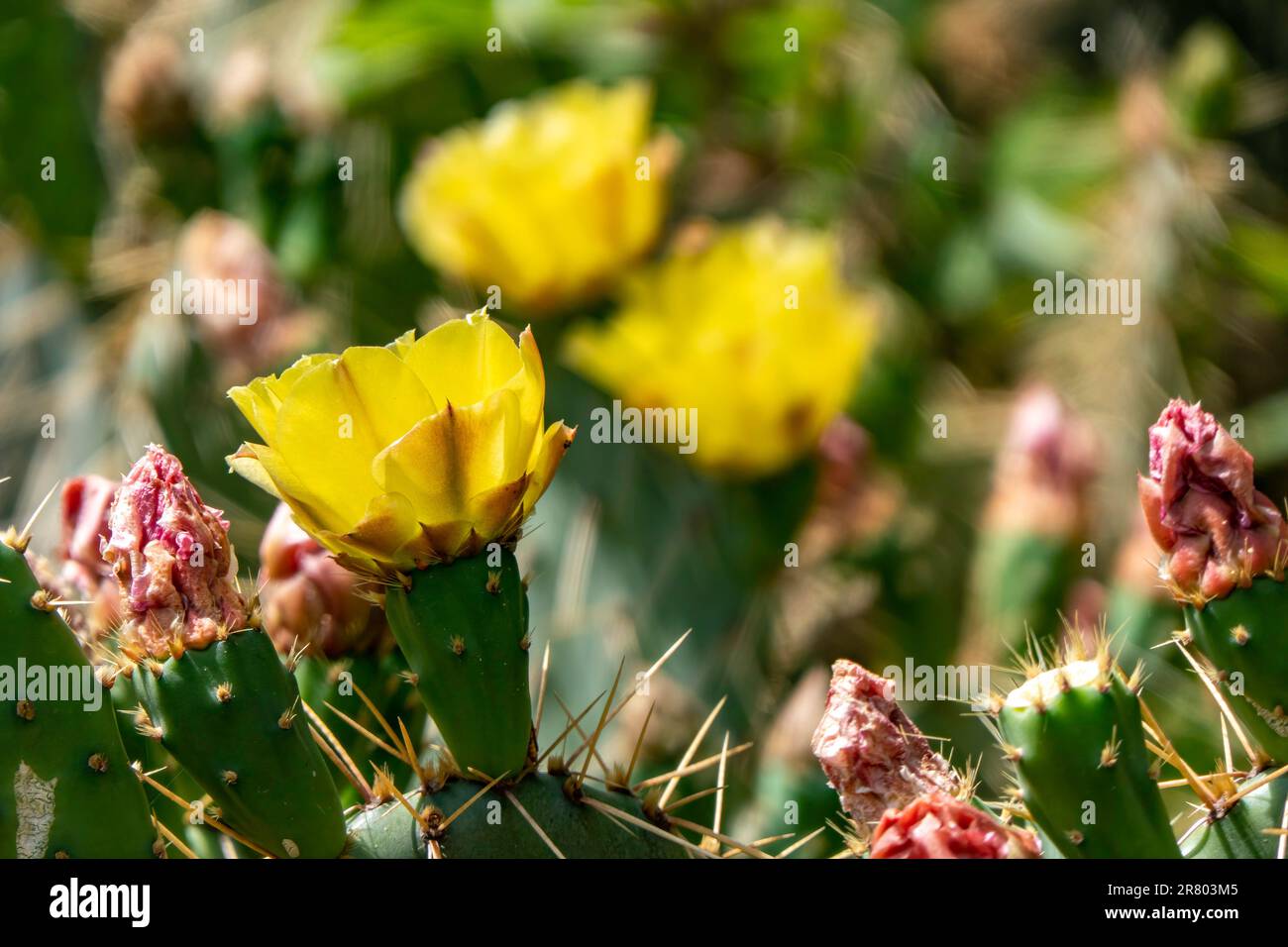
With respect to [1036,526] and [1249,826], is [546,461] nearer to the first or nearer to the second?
[1249,826]

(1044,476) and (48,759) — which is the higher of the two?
(1044,476)

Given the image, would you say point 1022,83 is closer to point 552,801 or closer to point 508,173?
point 508,173

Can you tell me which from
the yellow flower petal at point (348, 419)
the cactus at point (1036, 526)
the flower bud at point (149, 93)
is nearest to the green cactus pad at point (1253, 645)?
the yellow flower petal at point (348, 419)

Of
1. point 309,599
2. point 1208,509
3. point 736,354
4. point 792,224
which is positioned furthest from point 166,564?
point 792,224

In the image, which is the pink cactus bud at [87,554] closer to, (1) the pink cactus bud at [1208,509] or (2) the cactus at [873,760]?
(2) the cactus at [873,760]

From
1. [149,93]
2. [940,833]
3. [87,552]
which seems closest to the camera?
[940,833]

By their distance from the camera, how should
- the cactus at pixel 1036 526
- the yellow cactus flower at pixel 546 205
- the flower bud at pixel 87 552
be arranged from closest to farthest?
the flower bud at pixel 87 552, the cactus at pixel 1036 526, the yellow cactus flower at pixel 546 205

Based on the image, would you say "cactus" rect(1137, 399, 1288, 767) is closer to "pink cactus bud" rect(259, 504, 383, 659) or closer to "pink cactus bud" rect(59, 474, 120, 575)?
"pink cactus bud" rect(259, 504, 383, 659)
